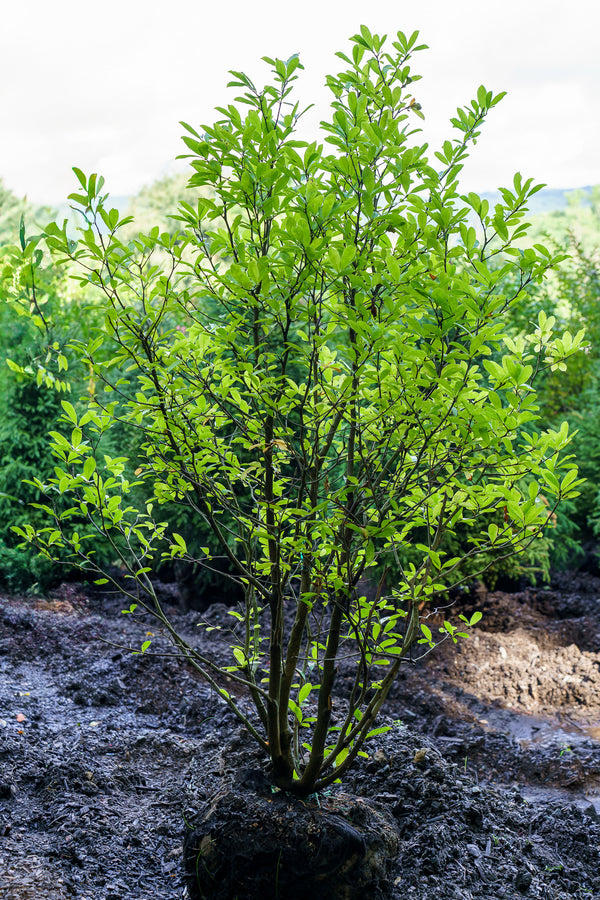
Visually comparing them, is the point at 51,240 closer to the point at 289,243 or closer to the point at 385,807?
the point at 289,243

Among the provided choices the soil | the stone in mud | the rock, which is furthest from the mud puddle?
the stone in mud

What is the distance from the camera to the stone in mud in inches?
82.8

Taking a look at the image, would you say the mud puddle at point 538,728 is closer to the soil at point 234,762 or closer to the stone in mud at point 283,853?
the soil at point 234,762

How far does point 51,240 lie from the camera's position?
69.7 inches

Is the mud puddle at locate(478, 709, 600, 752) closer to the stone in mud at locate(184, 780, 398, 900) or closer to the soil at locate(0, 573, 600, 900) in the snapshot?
the soil at locate(0, 573, 600, 900)

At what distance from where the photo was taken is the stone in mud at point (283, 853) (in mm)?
2104

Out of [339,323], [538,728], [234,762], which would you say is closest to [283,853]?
[234,762]

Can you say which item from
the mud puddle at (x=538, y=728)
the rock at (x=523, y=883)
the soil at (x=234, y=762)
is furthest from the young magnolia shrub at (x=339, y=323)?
the mud puddle at (x=538, y=728)

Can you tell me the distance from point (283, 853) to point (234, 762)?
64 centimetres

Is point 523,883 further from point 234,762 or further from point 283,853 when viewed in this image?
point 234,762

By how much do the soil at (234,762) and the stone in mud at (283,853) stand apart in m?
0.16

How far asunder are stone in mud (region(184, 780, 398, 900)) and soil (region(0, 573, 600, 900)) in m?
0.16

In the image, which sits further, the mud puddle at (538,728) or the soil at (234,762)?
the mud puddle at (538,728)

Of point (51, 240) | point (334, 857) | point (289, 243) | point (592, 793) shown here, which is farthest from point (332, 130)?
point (592, 793)
